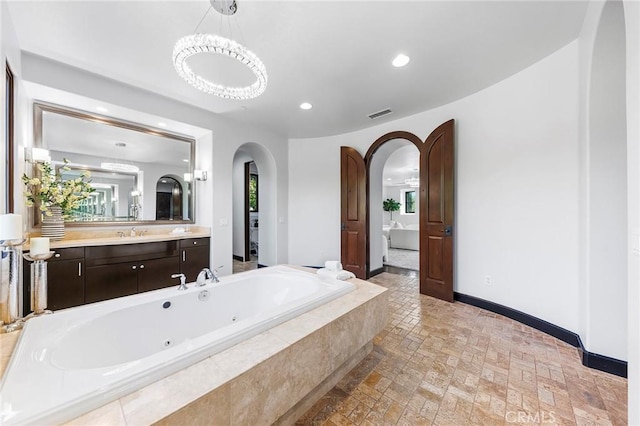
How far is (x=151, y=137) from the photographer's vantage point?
3506 millimetres

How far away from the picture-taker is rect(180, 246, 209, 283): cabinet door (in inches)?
131

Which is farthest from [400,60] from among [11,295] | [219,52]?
[11,295]

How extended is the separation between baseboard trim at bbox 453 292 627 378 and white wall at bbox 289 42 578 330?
0.06 m

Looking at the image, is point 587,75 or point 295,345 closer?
point 295,345

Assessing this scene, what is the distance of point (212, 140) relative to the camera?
363cm

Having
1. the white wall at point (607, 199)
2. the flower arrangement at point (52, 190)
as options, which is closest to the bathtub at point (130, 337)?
the flower arrangement at point (52, 190)

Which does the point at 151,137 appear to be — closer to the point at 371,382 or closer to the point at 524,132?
the point at 371,382

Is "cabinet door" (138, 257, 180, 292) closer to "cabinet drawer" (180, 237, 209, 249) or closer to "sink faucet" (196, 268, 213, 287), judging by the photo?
"cabinet drawer" (180, 237, 209, 249)

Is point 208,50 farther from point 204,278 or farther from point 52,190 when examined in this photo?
point 52,190

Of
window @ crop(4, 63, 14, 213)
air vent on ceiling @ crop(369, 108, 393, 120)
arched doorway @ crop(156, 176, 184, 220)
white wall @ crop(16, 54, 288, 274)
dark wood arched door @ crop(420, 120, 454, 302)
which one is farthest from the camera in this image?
arched doorway @ crop(156, 176, 184, 220)

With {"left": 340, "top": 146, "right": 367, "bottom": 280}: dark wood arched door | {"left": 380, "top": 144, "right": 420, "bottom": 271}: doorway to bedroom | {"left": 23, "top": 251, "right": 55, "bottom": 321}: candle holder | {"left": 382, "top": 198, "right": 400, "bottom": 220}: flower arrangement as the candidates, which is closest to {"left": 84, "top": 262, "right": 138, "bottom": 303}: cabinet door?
{"left": 23, "top": 251, "right": 55, "bottom": 321}: candle holder

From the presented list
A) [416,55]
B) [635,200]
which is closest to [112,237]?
[416,55]

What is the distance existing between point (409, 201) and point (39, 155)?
10.4 meters

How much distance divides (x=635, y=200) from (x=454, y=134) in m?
2.36
